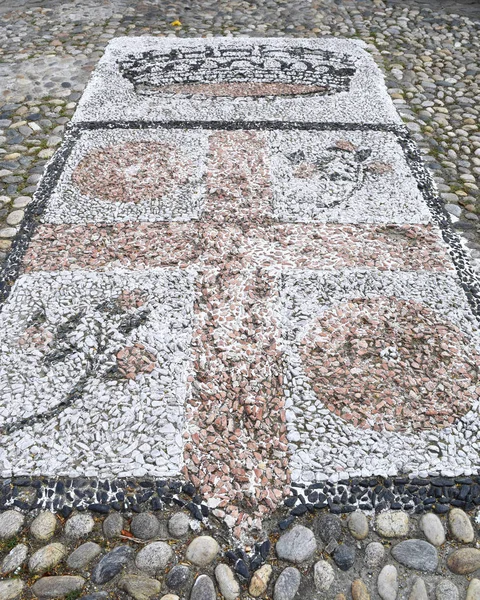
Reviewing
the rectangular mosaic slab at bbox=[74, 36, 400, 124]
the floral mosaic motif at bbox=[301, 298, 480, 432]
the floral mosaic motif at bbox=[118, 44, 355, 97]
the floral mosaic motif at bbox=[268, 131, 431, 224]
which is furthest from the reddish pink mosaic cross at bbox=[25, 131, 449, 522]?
the floral mosaic motif at bbox=[118, 44, 355, 97]

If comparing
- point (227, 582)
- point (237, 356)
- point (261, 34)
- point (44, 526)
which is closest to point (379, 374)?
point (237, 356)

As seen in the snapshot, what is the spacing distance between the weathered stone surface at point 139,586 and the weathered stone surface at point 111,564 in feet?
0.15

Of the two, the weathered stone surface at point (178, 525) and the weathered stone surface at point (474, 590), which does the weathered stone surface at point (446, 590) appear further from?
the weathered stone surface at point (178, 525)

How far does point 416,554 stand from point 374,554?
0.50 feet

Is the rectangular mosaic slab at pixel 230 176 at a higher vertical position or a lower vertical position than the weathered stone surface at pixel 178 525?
higher

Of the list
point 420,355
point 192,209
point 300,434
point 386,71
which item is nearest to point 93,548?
point 300,434

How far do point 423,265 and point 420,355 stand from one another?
2.27ft

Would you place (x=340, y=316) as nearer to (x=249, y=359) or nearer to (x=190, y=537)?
(x=249, y=359)

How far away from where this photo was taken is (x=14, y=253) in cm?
327

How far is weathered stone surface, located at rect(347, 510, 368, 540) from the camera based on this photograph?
6.95ft

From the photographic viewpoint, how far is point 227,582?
197 cm

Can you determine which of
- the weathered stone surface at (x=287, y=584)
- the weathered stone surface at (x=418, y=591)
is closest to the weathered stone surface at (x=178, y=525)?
the weathered stone surface at (x=287, y=584)

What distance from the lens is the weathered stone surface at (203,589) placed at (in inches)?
76.5

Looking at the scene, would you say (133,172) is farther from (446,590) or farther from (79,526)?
(446,590)
